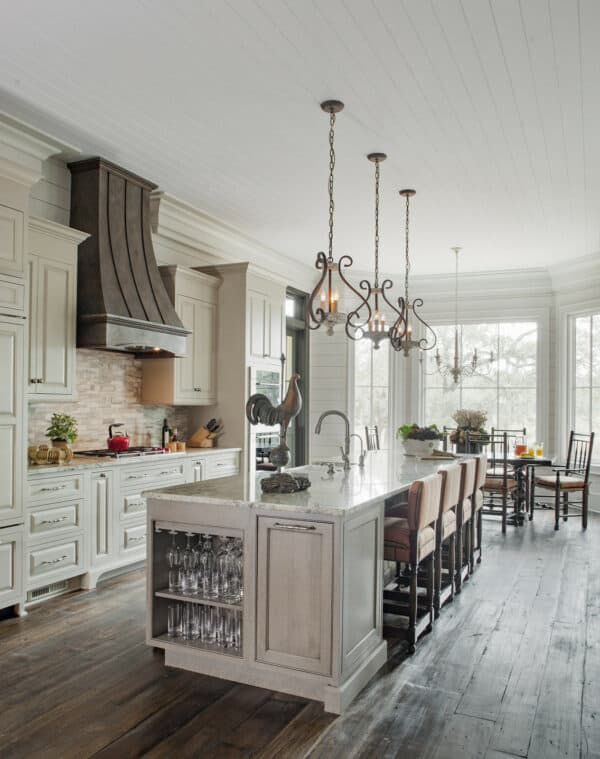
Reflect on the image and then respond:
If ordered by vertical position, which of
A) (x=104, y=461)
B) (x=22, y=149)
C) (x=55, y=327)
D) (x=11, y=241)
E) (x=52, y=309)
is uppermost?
(x=22, y=149)

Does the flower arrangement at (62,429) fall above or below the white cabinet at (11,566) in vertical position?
above

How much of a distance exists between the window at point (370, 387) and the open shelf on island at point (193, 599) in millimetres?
6179

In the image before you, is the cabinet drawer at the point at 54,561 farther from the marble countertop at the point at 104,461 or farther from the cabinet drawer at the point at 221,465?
the cabinet drawer at the point at 221,465

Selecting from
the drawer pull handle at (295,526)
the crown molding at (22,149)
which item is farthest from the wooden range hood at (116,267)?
the drawer pull handle at (295,526)

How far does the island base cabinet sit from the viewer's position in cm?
285

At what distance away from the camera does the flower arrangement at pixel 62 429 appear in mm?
4582

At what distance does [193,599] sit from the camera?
10.3 feet

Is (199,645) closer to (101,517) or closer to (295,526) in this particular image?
(295,526)

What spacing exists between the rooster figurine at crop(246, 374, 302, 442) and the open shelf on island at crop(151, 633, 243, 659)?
1.05 meters

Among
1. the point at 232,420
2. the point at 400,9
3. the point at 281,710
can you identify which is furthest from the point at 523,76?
the point at 232,420

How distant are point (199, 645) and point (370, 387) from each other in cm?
641

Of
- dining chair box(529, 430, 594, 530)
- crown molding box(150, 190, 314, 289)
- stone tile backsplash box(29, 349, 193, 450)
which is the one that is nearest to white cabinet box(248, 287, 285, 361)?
crown molding box(150, 190, 314, 289)

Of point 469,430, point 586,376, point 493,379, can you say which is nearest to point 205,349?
point 469,430

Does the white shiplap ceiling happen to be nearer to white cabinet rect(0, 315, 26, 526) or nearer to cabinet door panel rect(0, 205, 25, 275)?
cabinet door panel rect(0, 205, 25, 275)
